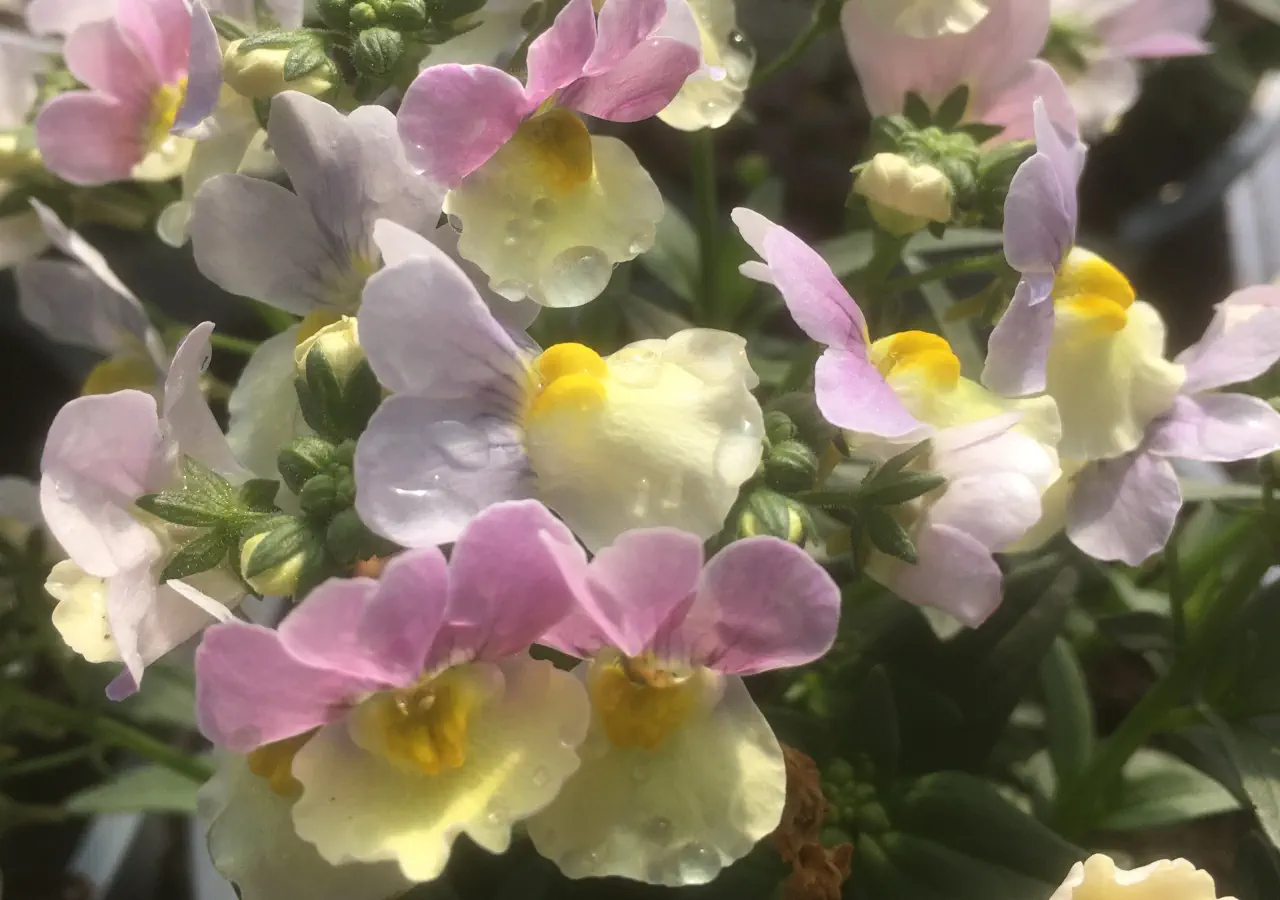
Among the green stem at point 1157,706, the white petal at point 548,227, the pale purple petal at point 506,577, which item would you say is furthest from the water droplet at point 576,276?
the green stem at point 1157,706

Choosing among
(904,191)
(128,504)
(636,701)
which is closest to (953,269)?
(904,191)

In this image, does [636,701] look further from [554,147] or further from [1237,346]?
[1237,346]

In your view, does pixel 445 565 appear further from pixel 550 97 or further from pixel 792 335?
pixel 792 335

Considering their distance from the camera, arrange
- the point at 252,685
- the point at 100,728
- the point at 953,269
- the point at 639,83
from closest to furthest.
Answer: the point at 252,685, the point at 639,83, the point at 953,269, the point at 100,728

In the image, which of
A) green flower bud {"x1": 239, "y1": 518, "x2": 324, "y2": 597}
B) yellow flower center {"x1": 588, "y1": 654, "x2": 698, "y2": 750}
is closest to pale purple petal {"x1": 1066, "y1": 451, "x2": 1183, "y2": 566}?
yellow flower center {"x1": 588, "y1": 654, "x2": 698, "y2": 750}

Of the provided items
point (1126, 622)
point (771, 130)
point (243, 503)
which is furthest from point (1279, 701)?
point (771, 130)

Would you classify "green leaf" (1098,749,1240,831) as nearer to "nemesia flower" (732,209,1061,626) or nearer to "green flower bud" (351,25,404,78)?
"nemesia flower" (732,209,1061,626)

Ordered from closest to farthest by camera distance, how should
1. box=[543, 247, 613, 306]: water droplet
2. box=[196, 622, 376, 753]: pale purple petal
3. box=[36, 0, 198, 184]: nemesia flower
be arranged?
box=[196, 622, 376, 753]: pale purple petal, box=[543, 247, 613, 306]: water droplet, box=[36, 0, 198, 184]: nemesia flower
